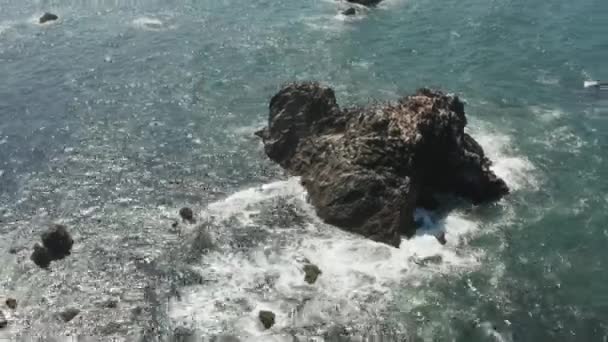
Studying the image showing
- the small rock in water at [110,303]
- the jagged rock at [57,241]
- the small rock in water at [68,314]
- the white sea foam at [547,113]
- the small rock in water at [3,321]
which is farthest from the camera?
the white sea foam at [547,113]

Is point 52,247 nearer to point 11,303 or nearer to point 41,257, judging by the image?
point 41,257

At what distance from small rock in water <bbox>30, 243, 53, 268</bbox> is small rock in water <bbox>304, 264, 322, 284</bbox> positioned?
21.1 m

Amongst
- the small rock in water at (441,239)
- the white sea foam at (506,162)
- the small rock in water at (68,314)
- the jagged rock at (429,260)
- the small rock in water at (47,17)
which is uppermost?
the white sea foam at (506,162)

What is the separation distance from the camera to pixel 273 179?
63531mm

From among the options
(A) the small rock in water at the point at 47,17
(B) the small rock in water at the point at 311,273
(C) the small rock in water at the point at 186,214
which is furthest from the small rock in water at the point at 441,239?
(A) the small rock in water at the point at 47,17

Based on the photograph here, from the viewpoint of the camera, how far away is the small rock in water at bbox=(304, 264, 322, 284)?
50188 mm

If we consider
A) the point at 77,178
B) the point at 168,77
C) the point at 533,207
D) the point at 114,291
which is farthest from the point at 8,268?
the point at 533,207

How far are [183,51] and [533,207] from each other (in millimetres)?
55679

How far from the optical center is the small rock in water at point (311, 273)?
50.2 meters

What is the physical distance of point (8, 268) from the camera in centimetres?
5241

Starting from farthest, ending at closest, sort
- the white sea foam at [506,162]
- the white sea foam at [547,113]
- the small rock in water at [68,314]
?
the white sea foam at [547,113]
the white sea foam at [506,162]
the small rock in water at [68,314]

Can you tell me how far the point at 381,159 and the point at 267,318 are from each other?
18743 mm

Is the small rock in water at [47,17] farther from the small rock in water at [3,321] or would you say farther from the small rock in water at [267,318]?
the small rock in water at [267,318]

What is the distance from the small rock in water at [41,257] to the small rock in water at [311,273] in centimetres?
2112
